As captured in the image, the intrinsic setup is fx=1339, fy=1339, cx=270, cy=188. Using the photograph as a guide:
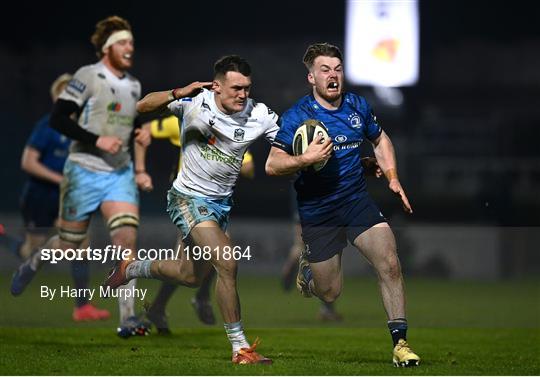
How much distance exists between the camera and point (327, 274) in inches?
364

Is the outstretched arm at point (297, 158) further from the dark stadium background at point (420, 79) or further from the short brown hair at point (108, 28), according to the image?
the dark stadium background at point (420, 79)

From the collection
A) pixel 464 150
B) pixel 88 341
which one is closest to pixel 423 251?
pixel 464 150

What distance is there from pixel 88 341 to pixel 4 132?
9.23 meters

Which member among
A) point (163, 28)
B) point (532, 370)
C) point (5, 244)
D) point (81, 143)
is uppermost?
point (163, 28)

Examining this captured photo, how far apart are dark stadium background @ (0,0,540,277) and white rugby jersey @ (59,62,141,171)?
919 centimetres

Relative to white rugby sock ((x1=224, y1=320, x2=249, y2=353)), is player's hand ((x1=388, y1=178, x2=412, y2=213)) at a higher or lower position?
higher

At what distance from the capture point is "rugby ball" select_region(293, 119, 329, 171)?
28.4 feet

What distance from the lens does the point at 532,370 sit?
8.80 m

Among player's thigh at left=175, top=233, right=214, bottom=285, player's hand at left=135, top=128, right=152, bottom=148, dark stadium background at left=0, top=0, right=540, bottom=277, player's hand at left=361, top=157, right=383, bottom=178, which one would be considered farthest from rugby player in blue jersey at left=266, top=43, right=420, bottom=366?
dark stadium background at left=0, top=0, right=540, bottom=277

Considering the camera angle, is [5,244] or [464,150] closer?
[5,244]

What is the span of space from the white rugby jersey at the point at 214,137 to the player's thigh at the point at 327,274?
0.82 meters

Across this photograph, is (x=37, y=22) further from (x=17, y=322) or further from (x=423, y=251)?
(x=17, y=322)

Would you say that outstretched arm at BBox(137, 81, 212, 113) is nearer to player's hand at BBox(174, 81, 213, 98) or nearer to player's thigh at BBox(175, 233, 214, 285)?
player's hand at BBox(174, 81, 213, 98)

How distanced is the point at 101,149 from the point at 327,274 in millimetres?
2282
